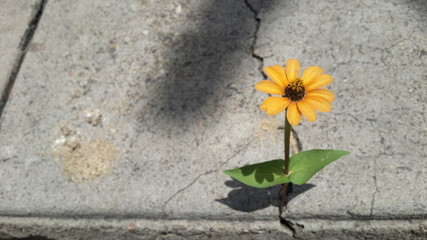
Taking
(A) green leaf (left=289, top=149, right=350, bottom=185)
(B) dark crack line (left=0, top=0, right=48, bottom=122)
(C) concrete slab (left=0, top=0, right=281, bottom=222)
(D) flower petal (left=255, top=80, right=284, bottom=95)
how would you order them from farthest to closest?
1. (B) dark crack line (left=0, top=0, right=48, bottom=122)
2. (C) concrete slab (left=0, top=0, right=281, bottom=222)
3. (A) green leaf (left=289, top=149, right=350, bottom=185)
4. (D) flower petal (left=255, top=80, right=284, bottom=95)

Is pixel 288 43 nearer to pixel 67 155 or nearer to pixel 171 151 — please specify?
pixel 171 151

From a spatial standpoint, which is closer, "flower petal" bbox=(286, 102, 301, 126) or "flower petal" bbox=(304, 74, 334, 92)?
"flower petal" bbox=(286, 102, 301, 126)

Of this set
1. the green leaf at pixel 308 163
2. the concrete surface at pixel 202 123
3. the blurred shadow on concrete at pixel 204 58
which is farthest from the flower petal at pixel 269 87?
the blurred shadow on concrete at pixel 204 58

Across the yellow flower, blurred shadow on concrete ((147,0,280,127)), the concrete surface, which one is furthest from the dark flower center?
blurred shadow on concrete ((147,0,280,127))

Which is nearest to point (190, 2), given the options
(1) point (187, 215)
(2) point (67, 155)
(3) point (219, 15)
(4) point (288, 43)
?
(3) point (219, 15)

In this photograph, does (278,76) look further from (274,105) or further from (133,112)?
(133,112)

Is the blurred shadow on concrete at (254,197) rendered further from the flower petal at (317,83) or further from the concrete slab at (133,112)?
the flower petal at (317,83)

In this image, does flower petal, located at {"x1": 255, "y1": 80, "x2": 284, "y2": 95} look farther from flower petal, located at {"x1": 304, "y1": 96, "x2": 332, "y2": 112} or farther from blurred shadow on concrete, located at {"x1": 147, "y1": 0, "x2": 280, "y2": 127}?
blurred shadow on concrete, located at {"x1": 147, "y1": 0, "x2": 280, "y2": 127}
